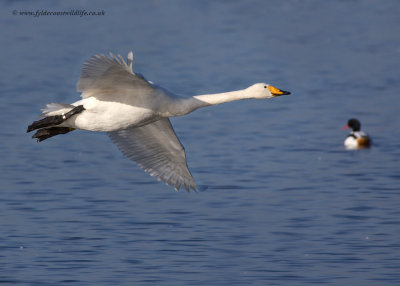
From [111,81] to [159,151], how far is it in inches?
78.3

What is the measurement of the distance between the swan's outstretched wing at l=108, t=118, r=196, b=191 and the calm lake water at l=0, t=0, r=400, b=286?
829 mm

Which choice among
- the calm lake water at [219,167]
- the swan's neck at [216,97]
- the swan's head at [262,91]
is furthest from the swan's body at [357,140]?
the swan's neck at [216,97]

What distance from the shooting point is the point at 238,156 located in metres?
17.5

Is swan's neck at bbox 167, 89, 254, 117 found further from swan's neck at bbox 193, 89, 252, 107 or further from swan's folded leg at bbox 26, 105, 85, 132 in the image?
swan's folded leg at bbox 26, 105, 85, 132

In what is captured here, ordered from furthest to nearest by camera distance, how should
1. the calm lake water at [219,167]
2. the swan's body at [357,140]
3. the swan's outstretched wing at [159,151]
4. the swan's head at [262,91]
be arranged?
1. the swan's body at [357,140]
2. the swan's outstretched wing at [159,151]
3. the calm lake water at [219,167]
4. the swan's head at [262,91]

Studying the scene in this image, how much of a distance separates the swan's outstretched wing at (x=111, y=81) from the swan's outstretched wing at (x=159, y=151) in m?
1.25

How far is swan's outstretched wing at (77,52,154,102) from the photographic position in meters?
11.0

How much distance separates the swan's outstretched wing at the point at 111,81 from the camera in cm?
1105

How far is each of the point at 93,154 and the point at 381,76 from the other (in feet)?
29.8

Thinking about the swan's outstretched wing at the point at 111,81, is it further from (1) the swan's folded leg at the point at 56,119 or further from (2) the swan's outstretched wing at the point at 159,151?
(2) the swan's outstretched wing at the point at 159,151


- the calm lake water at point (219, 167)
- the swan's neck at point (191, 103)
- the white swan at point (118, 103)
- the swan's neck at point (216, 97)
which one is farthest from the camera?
the calm lake water at point (219, 167)

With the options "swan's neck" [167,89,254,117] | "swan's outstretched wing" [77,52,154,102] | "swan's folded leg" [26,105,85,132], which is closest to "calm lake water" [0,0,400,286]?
"swan's folded leg" [26,105,85,132]

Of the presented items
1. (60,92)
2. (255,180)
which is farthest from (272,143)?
(60,92)

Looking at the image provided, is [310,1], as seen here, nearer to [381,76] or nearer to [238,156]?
[381,76]
